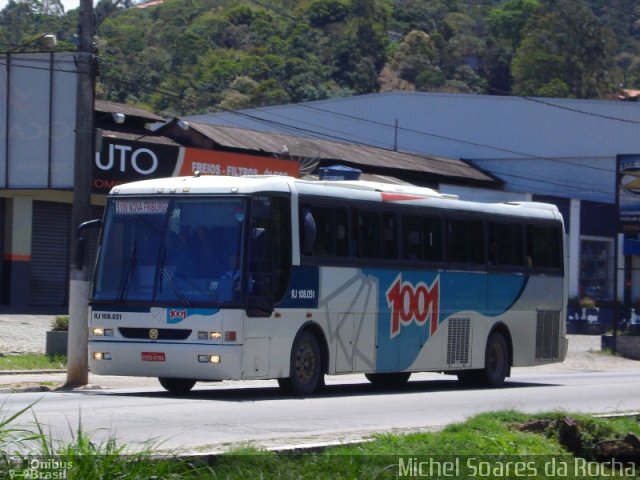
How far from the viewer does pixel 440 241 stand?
795 inches

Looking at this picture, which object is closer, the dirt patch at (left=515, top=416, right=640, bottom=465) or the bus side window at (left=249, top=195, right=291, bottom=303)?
the dirt patch at (left=515, top=416, right=640, bottom=465)

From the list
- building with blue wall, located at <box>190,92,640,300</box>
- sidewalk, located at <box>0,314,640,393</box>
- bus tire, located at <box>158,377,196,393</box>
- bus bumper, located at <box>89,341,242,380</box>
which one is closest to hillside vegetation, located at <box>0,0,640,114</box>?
building with blue wall, located at <box>190,92,640,300</box>

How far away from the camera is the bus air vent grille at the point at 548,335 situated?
74.6 ft

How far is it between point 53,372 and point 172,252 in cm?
712

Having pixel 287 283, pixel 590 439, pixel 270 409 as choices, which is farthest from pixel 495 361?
pixel 590 439

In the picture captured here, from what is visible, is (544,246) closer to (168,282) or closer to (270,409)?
(168,282)

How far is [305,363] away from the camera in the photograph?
17.2 m

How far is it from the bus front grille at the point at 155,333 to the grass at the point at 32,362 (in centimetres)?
663

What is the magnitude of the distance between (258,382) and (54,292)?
14936 mm

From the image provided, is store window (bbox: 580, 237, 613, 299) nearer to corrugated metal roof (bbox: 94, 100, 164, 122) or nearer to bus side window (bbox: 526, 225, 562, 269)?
corrugated metal roof (bbox: 94, 100, 164, 122)

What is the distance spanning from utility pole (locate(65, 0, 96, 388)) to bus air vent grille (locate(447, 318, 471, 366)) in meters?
6.26

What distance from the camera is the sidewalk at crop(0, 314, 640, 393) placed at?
A: 20.1m

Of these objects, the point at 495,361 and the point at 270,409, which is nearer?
the point at 270,409

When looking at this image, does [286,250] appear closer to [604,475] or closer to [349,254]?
[349,254]
